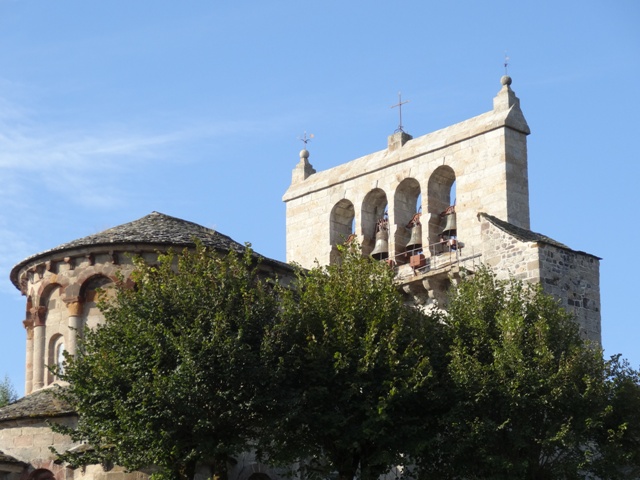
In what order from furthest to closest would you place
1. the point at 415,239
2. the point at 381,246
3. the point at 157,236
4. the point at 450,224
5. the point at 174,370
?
the point at 381,246
the point at 415,239
the point at 450,224
the point at 157,236
the point at 174,370

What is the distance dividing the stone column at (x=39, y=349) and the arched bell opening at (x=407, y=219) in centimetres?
1284

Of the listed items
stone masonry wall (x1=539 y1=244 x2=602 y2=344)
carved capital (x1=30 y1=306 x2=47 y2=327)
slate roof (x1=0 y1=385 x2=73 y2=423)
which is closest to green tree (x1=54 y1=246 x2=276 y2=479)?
slate roof (x1=0 y1=385 x2=73 y2=423)

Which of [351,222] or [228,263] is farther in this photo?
[351,222]

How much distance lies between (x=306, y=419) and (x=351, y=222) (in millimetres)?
19330

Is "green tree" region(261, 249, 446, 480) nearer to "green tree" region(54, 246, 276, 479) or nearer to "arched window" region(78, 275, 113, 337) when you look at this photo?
"green tree" region(54, 246, 276, 479)

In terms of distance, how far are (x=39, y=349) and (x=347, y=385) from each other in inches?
473

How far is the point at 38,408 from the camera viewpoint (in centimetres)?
4525

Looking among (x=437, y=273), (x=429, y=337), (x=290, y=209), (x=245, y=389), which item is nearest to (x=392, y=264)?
(x=437, y=273)

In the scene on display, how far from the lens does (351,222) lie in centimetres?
5872

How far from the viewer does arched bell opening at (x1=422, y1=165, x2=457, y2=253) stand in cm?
5425

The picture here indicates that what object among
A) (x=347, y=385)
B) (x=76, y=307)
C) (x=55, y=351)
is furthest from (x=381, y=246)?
(x=347, y=385)

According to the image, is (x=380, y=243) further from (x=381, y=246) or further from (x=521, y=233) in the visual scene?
(x=521, y=233)

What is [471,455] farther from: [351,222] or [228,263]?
[351,222]

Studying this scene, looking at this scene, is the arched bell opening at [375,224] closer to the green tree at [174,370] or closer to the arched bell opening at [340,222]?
the arched bell opening at [340,222]
